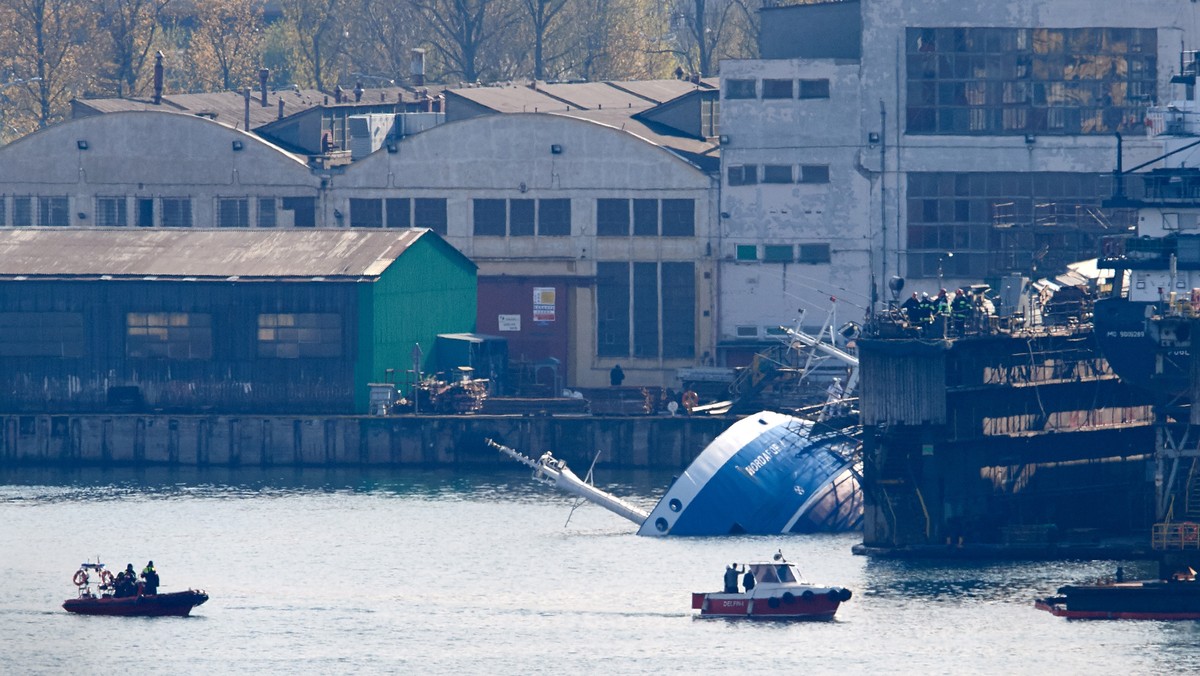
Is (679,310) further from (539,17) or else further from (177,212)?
(539,17)

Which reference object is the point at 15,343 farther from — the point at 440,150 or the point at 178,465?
the point at 440,150

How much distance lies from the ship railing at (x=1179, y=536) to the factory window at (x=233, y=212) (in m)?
62.4

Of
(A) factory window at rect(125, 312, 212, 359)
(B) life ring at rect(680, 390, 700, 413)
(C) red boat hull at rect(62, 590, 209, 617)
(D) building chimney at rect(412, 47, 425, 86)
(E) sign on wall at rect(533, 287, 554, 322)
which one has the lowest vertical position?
(C) red boat hull at rect(62, 590, 209, 617)

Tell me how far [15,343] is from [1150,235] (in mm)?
51572

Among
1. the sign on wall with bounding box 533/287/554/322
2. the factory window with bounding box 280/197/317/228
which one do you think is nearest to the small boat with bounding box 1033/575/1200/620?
the sign on wall with bounding box 533/287/554/322

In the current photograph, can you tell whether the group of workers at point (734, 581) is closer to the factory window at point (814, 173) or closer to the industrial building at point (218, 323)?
the industrial building at point (218, 323)

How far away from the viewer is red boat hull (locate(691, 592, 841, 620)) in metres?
90.6

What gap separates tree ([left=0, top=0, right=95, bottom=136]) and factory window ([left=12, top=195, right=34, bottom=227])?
150ft

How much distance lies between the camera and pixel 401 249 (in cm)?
13100

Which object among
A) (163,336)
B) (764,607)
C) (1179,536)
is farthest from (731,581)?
(163,336)

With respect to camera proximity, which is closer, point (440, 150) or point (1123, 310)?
point (1123, 310)

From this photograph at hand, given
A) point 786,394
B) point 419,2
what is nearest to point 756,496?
point 786,394

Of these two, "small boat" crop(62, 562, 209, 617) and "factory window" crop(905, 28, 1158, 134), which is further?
"factory window" crop(905, 28, 1158, 134)

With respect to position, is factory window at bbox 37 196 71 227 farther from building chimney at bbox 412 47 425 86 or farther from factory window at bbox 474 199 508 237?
building chimney at bbox 412 47 425 86
